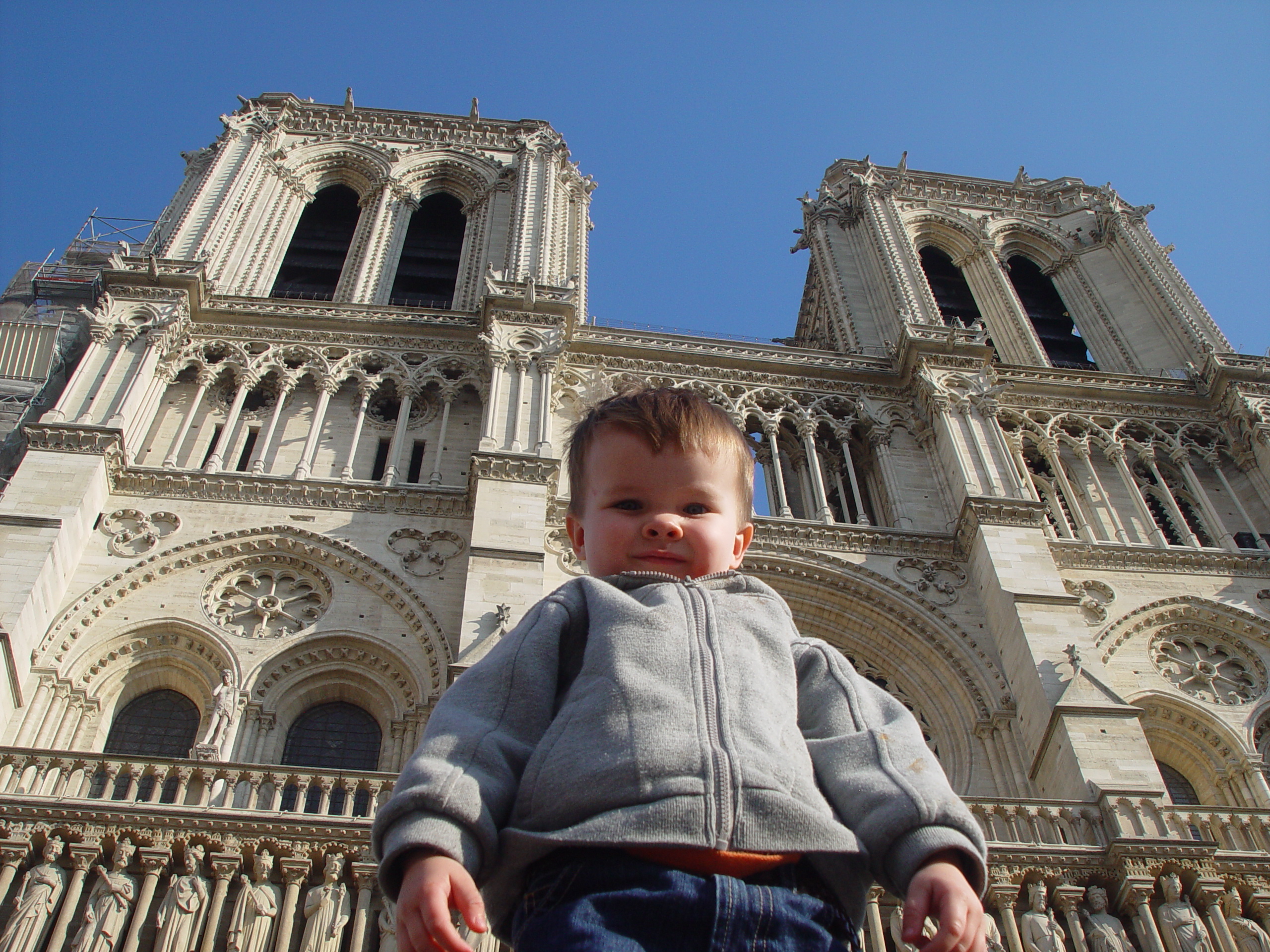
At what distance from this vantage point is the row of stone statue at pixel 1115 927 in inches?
378

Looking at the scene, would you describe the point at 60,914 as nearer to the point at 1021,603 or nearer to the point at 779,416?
the point at 1021,603

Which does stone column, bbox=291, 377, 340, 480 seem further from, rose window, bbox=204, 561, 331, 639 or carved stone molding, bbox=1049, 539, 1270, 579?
carved stone molding, bbox=1049, 539, 1270, 579

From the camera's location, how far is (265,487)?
1595cm

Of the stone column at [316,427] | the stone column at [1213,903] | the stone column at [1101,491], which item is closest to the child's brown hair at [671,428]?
the stone column at [1213,903]

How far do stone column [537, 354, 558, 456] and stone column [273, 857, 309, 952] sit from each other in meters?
7.64

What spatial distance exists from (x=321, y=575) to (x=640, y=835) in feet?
41.7

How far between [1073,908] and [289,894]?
6844 millimetres

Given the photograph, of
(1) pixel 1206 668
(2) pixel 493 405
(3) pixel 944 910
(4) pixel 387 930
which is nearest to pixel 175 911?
(4) pixel 387 930

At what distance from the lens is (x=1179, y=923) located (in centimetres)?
989

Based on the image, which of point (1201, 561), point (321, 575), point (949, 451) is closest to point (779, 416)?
point (949, 451)

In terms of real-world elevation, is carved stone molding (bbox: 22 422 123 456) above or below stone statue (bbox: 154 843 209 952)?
above

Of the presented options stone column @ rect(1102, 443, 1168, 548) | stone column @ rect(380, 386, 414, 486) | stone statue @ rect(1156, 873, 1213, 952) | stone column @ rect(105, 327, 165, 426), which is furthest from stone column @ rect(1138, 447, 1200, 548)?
stone column @ rect(105, 327, 165, 426)

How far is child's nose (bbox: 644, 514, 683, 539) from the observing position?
400 cm

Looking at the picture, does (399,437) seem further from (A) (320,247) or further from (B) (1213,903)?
(B) (1213,903)
